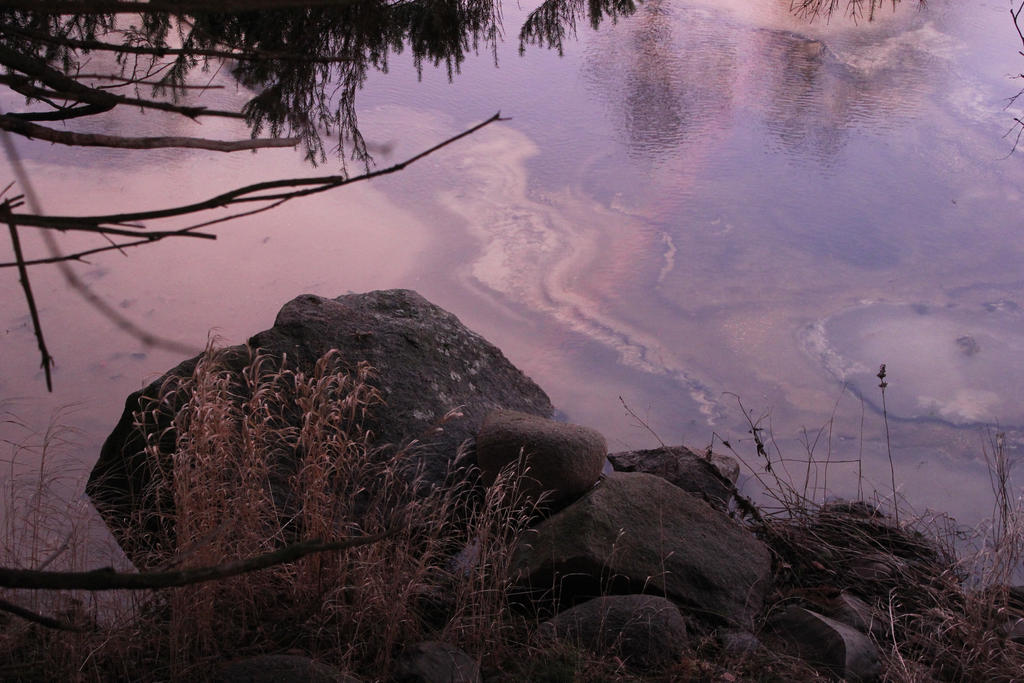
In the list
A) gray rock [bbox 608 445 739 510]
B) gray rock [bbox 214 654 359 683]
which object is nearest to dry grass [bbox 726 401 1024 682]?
gray rock [bbox 608 445 739 510]

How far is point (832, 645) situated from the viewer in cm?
216

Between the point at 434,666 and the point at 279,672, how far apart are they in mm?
323

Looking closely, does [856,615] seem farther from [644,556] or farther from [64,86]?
[64,86]

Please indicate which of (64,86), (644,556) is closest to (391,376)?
(644,556)

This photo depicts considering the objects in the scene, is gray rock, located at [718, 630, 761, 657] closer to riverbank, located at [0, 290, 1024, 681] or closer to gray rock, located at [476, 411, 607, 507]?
riverbank, located at [0, 290, 1024, 681]

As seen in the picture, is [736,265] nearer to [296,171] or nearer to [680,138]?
[680,138]

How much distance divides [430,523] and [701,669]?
72cm

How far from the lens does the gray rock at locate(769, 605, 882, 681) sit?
213cm

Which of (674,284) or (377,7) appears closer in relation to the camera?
(377,7)

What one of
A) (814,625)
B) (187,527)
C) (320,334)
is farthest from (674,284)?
(187,527)

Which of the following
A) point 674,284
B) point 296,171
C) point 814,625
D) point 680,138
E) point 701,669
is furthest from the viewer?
point 680,138

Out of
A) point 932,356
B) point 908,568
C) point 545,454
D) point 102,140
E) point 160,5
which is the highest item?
point 160,5

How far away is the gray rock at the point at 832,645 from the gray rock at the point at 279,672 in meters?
1.06

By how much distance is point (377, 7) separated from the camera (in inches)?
116
